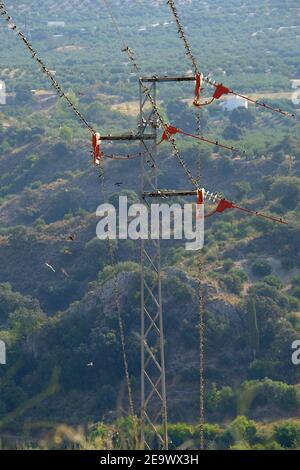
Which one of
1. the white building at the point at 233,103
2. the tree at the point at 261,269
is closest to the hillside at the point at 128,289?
the tree at the point at 261,269

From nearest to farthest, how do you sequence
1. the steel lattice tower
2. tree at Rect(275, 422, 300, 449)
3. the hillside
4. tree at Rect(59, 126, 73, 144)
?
the steel lattice tower
tree at Rect(275, 422, 300, 449)
the hillside
tree at Rect(59, 126, 73, 144)

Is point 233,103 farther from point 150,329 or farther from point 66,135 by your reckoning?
point 150,329

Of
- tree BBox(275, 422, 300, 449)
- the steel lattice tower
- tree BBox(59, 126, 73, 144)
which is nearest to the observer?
the steel lattice tower

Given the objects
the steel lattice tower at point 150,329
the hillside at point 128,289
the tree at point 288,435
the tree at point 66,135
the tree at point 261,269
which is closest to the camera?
the steel lattice tower at point 150,329

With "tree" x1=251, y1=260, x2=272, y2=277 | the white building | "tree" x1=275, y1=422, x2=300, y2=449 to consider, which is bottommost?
"tree" x1=275, y1=422, x2=300, y2=449

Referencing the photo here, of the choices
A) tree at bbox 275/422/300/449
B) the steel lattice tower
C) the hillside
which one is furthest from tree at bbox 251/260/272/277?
tree at bbox 275/422/300/449

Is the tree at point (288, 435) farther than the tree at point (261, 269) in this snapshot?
No

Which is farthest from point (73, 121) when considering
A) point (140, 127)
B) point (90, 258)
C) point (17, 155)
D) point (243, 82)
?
point (140, 127)

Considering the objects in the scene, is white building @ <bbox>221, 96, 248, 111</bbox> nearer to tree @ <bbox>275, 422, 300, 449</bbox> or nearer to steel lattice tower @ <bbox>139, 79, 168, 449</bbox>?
steel lattice tower @ <bbox>139, 79, 168, 449</bbox>

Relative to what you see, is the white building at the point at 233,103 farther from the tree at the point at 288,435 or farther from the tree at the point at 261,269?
the tree at the point at 288,435

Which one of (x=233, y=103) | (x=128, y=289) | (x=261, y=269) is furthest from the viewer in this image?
(x=233, y=103)

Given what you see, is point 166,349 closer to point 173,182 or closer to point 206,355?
point 206,355

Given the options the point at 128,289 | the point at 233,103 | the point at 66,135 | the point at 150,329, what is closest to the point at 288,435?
the point at 150,329
